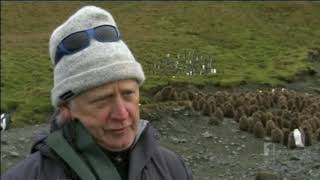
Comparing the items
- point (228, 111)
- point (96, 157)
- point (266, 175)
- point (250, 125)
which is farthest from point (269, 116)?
point (96, 157)

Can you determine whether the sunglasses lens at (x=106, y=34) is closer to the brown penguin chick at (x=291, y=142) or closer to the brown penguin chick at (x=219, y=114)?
the brown penguin chick at (x=291, y=142)

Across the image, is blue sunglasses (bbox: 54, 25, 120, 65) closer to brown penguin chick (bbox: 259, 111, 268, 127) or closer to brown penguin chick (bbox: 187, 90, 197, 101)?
brown penguin chick (bbox: 259, 111, 268, 127)

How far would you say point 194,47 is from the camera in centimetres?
1675

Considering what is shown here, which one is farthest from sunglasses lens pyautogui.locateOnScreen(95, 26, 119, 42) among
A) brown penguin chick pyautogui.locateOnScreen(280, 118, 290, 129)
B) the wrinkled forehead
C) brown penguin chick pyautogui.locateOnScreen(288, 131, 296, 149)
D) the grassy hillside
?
brown penguin chick pyautogui.locateOnScreen(280, 118, 290, 129)

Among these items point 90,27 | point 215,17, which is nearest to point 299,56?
point 215,17

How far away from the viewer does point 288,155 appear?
12281mm

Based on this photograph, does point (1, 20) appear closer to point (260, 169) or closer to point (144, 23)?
point (144, 23)

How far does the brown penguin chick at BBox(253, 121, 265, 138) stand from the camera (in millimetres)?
13633

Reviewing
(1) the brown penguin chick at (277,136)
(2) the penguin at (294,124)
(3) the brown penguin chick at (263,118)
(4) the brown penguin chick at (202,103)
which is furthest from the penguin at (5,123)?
(2) the penguin at (294,124)

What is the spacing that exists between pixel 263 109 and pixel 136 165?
42.9 ft

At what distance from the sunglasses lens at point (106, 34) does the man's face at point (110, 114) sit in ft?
0.62

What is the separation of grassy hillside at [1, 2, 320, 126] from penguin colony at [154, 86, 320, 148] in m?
0.61

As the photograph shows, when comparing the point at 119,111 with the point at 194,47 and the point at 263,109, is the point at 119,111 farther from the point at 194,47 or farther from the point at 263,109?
the point at 194,47

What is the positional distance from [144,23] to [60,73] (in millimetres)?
22768
